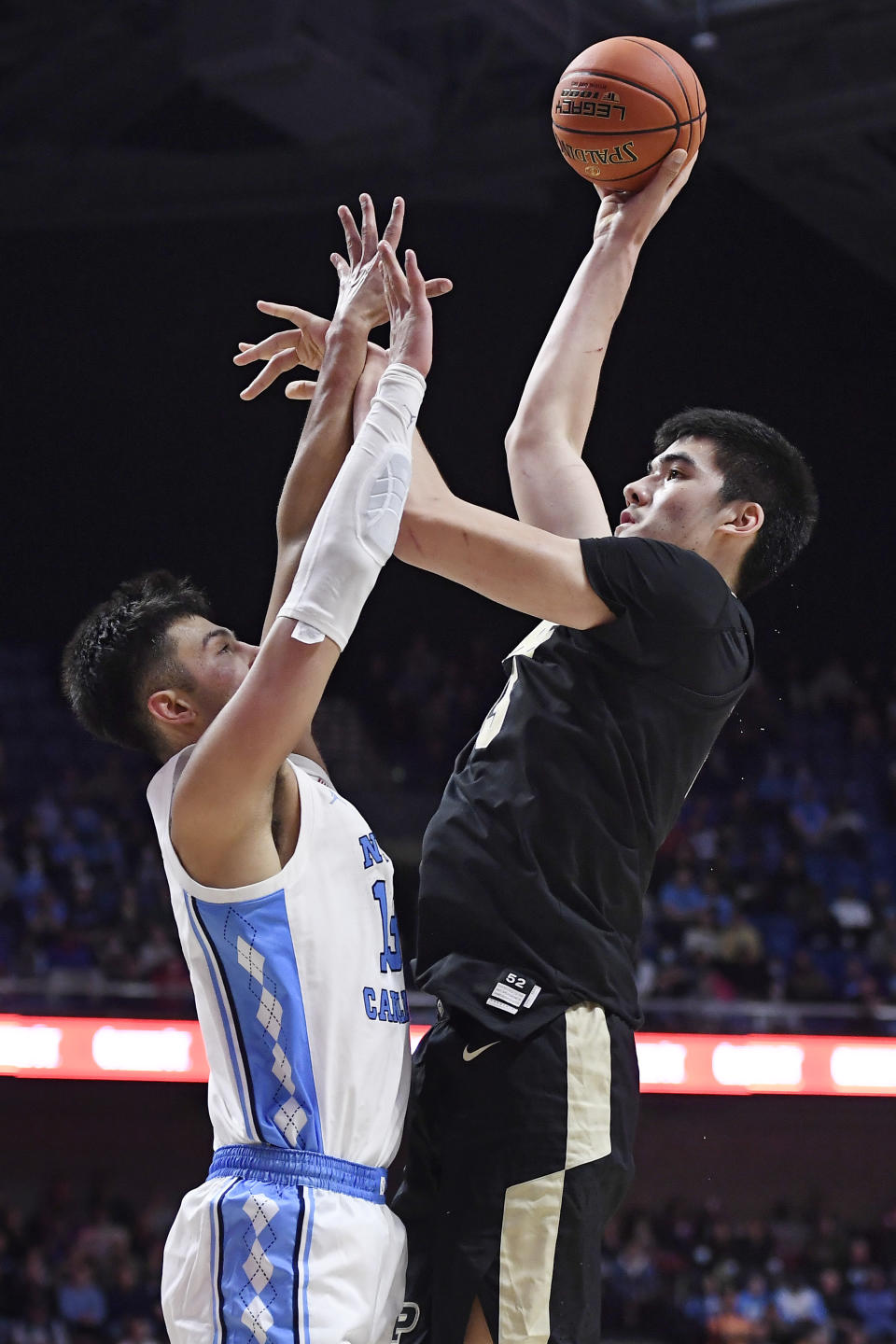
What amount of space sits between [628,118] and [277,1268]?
2.64 meters

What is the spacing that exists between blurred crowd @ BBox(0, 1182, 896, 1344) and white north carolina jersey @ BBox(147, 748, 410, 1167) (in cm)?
877

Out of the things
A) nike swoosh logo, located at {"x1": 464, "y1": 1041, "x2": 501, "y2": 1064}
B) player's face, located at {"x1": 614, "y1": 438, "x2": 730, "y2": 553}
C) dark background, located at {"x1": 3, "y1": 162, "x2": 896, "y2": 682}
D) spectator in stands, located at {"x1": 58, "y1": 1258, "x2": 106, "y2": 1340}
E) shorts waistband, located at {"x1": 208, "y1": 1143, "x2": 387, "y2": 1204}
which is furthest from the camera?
dark background, located at {"x1": 3, "y1": 162, "x2": 896, "y2": 682}

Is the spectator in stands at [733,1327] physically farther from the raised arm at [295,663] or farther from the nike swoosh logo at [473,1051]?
the raised arm at [295,663]

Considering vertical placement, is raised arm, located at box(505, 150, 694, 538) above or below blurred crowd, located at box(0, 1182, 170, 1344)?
above

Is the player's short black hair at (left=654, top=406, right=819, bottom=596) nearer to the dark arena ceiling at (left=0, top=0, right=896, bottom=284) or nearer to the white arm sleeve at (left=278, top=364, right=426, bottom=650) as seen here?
the white arm sleeve at (left=278, top=364, right=426, bottom=650)

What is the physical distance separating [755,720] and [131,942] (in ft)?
21.6

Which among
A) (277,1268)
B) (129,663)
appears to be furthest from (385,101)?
(277,1268)

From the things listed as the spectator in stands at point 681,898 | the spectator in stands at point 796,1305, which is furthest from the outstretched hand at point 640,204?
the spectator in stands at point 681,898

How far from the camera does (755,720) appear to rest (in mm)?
15008

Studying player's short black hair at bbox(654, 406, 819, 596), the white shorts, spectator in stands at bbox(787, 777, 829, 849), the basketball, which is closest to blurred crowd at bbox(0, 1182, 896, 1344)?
spectator in stands at bbox(787, 777, 829, 849)

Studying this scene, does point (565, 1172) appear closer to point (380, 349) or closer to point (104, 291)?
point (380, 349)

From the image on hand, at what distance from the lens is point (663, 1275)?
1077cm

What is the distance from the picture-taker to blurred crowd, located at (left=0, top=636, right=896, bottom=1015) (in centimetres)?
1178

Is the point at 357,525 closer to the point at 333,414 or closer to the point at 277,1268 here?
the point at 333,414
